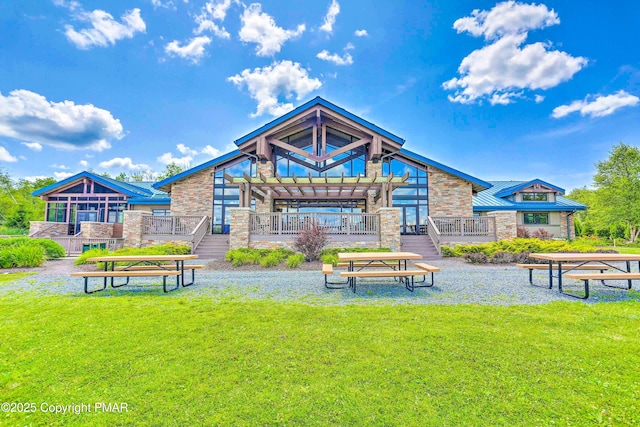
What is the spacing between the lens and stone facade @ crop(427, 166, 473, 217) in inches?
645

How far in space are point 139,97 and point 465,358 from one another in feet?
85.8

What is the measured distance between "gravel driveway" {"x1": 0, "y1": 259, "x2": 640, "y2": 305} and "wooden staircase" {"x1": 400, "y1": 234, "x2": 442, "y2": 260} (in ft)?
14.5

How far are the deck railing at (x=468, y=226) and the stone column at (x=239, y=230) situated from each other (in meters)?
9.72

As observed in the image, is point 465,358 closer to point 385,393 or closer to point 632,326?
point 385,393

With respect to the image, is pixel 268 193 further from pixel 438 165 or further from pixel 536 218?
pixel 536 218

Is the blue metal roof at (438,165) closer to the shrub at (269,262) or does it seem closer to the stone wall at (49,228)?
the shrub at (269,262)

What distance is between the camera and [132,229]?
13.7m

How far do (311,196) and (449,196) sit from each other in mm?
8441

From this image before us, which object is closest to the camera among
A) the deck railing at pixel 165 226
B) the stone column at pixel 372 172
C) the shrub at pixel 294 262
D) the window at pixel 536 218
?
the shrub at pixel 294 262

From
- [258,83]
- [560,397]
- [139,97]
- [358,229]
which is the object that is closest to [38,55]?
[139,97]

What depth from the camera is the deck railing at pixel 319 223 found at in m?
13.1

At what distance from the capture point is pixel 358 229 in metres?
13.3

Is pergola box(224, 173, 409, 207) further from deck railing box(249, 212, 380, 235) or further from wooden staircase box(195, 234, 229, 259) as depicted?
wooden staircase box(195, 234, 229, 259)

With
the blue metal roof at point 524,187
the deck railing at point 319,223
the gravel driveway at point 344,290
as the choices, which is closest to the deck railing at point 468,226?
the deck railing at point 319,223
